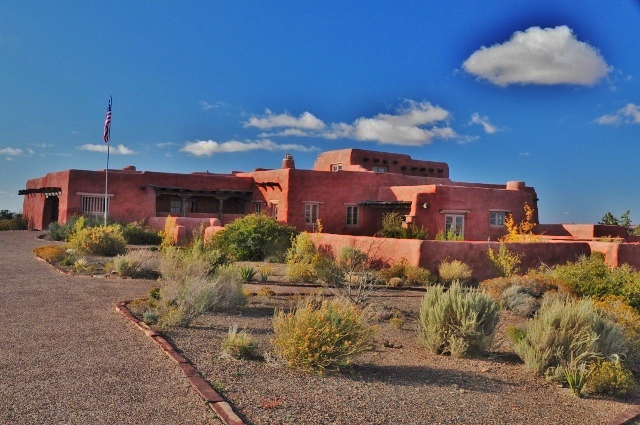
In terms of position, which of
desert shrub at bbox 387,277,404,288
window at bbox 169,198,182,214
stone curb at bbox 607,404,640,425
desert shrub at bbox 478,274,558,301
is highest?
window at bbox 169,198,182,214

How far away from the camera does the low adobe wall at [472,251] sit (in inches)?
656

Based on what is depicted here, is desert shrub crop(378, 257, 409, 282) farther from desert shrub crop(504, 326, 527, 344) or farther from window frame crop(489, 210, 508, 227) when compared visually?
window frame crop(489, 210, 508, 227)

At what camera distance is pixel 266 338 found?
8.34 m

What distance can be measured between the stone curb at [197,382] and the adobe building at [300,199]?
18.2 metres

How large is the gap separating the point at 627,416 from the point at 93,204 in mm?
26007

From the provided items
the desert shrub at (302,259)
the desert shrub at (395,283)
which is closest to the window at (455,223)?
the desert shrub at (302,259)

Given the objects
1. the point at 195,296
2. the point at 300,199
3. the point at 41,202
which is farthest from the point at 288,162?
the point at 195,296

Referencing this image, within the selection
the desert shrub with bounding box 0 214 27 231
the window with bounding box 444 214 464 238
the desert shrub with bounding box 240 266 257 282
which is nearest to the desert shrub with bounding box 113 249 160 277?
the desert shrub with bounding box 240 266 257 282

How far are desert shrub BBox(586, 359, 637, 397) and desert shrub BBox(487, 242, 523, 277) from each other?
9.66 m

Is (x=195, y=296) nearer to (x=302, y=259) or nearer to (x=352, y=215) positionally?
(x=302, y=259)

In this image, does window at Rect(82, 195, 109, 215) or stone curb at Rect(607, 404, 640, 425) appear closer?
stone curb at Rect(607, 404, 640, 425)

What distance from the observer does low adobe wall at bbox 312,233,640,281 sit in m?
16.7

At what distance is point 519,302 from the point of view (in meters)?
12.6

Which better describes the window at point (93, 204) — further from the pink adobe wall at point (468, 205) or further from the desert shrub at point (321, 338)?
the desert shrub at point (321, 338)
